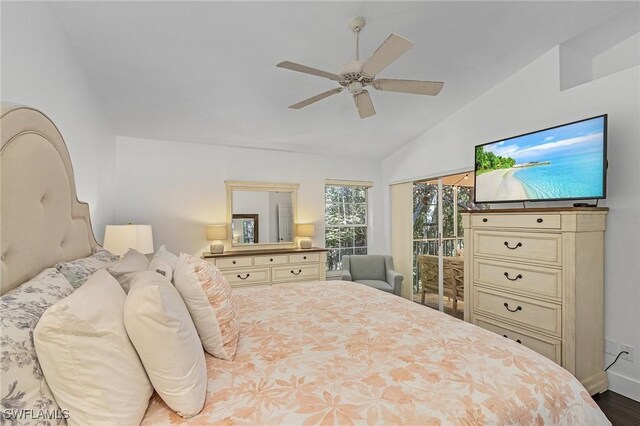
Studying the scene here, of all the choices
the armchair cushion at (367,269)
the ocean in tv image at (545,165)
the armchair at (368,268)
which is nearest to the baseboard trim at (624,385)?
the ocean in tv image at (545,165)

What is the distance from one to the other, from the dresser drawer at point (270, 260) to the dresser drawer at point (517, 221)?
7.51 ft

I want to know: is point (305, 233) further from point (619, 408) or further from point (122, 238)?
point (619, 408)

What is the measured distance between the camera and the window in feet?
16.3

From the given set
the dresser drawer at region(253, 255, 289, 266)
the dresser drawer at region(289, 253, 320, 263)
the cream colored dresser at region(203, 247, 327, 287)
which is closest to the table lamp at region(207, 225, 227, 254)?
the cream colored dresser at region(203, 247, 327, 287)

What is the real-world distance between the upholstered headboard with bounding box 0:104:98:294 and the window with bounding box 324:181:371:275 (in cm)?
366

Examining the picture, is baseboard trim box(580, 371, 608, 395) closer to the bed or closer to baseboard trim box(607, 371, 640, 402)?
baseboard trim box(607, 371, 640, 402)

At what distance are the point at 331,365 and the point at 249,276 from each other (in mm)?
2762

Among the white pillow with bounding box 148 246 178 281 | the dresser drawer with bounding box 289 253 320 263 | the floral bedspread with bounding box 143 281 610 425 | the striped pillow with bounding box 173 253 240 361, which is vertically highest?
the white pillow with bounding box 148 246 178 281

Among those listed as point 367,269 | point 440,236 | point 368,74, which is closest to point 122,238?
point 368,74

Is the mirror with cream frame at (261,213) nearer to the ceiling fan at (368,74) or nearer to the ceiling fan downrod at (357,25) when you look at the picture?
the ceiling fan at (368,74)

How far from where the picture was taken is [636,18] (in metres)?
2.38

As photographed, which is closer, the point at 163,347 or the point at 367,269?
the point at 163,347

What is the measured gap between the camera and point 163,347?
2.99 feet

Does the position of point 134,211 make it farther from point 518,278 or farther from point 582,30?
point 582,30
